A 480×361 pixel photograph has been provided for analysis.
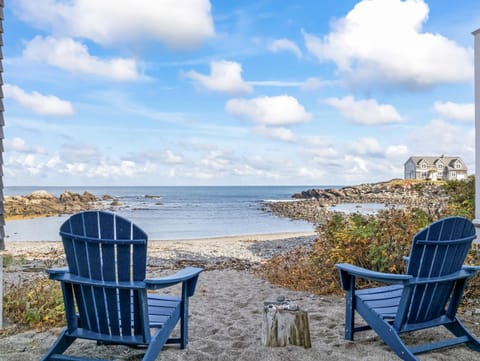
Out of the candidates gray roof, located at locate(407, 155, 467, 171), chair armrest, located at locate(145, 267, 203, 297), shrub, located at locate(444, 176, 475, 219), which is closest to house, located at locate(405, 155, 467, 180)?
gray roof, located at locate(407, 155, 467, 171)

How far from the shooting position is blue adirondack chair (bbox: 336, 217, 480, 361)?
294 centimetres

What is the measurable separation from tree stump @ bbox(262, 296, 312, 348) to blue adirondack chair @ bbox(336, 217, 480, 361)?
0.39 m

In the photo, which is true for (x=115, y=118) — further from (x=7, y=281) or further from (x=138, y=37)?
(x=7, y=281)

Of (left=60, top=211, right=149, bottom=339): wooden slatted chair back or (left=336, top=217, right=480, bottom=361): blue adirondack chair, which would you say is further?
(left=336, top=217, right=480, bottom=361): blue adirondack chair

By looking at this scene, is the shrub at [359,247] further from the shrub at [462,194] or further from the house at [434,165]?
the house at [434,165]

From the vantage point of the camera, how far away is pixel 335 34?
952cm

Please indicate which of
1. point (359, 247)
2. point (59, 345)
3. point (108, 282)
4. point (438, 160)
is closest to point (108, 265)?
point (108, 282)

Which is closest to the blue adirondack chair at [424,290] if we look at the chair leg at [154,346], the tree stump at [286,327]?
the tree stump at [286,327]

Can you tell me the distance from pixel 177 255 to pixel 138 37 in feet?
14.4

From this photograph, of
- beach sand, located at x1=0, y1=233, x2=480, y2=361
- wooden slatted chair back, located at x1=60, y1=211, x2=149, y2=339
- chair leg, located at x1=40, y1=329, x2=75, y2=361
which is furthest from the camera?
beach sand, located at x1=0, y1=233, x2=480, y2=361

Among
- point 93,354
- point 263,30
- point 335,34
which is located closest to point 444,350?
point 93,354

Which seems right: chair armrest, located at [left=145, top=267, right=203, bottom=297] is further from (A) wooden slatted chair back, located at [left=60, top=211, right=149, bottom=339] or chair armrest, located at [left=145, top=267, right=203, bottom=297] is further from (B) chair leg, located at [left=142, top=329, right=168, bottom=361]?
(B) chair leg, located at [left=142, top=329, right=168, bottom=361]

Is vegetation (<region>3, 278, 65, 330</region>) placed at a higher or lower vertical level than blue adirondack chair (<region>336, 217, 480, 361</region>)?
lower

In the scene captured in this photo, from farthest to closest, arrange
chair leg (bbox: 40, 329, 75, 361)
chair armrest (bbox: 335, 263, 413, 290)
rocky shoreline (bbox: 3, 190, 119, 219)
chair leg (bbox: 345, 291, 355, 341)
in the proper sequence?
rocky shoreline (bbox: 3, 190, 119, 219), chair leg (bbox: 345, 291, 355, 341), chair leg (bbox: 40, 329, 75, 361), chair armrest (bbox: 335, 263, 413, 290)
